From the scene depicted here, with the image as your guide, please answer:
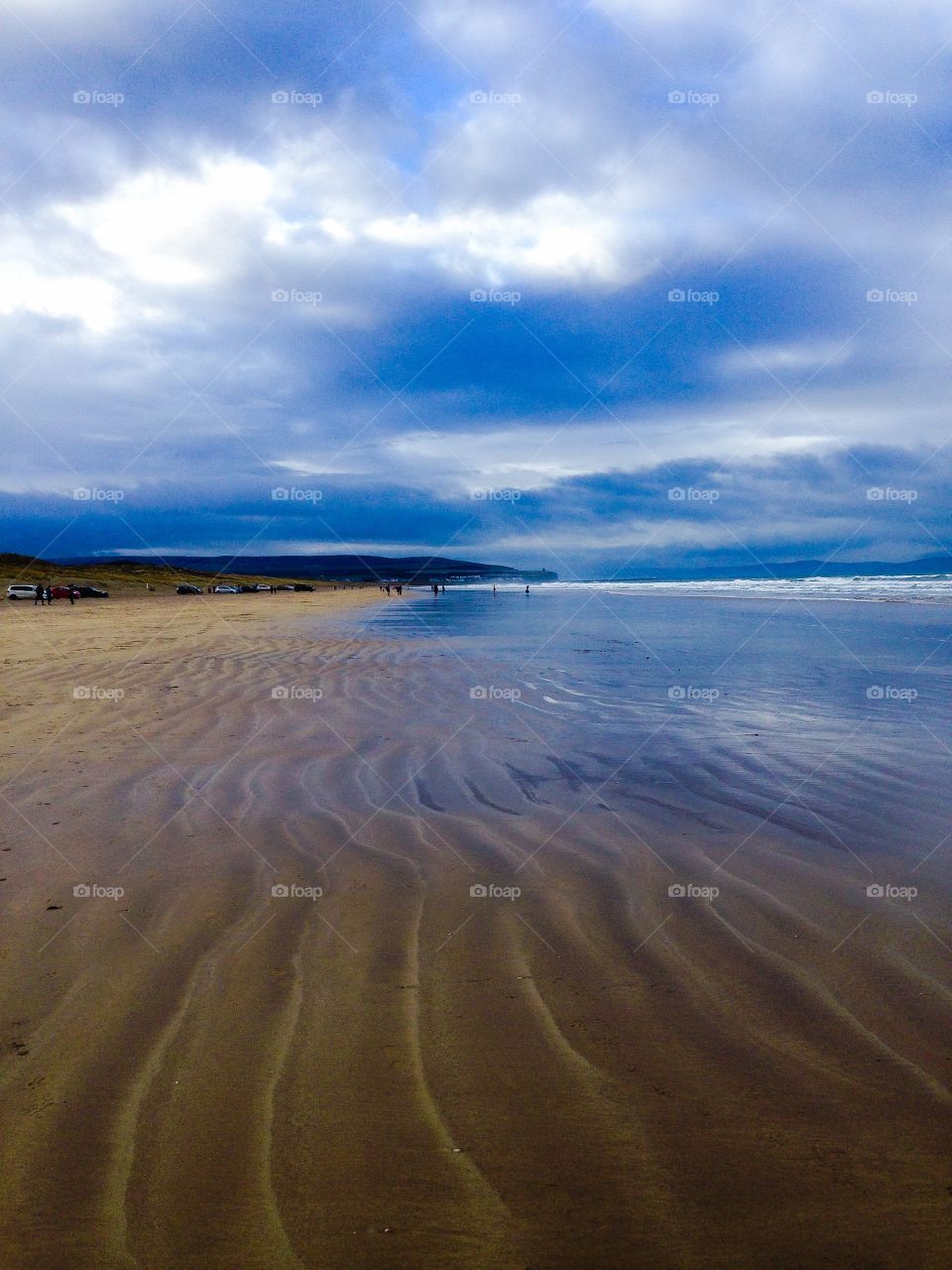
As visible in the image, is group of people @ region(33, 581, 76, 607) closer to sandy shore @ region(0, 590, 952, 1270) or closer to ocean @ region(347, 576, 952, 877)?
ocean @ region(347, 576, 952, 877)

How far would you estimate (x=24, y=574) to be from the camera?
73688 millimetres

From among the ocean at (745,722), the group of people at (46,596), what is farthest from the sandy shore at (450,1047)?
the group of people at (46,596)

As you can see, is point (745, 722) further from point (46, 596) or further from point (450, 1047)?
point (46, 596)

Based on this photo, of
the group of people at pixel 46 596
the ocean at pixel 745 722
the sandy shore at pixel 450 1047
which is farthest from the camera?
the group of people at pixel 46 596

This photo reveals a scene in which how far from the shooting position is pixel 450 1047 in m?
3.51

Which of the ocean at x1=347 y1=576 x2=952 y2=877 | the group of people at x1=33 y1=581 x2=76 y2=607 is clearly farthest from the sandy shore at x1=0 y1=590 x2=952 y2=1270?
the group of people at x1=33 y1=581 x2=76 y2=607

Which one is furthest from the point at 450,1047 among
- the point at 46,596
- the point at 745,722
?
the point at 46,596

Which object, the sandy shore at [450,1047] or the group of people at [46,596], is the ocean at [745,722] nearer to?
the sandy shore at [450,1047]

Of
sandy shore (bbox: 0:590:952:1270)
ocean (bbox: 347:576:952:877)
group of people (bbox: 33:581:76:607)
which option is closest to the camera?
sandy shore (bbox: 0:590:952:1270)

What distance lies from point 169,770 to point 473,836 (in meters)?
3.60

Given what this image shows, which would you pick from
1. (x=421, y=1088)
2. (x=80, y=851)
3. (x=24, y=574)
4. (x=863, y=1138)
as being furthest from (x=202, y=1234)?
(x=24, y=574)

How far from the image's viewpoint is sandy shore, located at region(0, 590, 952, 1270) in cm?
261

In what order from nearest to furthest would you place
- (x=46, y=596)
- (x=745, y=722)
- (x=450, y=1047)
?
(x=450, y=1047), (x=745, y=722), (x=46, y=596)

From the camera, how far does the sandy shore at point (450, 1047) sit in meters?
2.61
